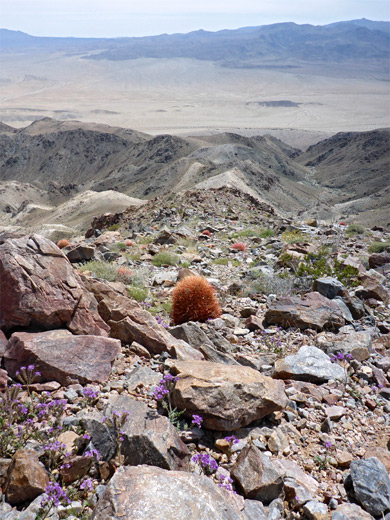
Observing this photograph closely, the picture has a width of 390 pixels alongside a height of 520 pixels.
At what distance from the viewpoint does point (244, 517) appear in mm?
2709

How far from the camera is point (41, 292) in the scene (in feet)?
14.7

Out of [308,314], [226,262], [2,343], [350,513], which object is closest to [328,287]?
[308,314]

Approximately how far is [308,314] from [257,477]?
11.8 ft

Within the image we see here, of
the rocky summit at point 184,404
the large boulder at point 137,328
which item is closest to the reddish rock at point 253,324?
the rocky summit at point 184,404

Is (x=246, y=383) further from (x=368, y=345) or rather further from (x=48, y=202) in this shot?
(x=48, y=202)

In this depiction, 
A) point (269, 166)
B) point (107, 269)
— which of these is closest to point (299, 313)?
point (107, 269)

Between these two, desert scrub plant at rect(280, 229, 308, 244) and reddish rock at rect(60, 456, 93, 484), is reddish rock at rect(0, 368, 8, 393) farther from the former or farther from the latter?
desert scrub plant at rect(280, 229, 308, 244)

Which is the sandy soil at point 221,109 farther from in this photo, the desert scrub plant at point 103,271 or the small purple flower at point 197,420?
the small purple flower at point 197,420

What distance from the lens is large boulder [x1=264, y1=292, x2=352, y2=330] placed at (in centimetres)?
627

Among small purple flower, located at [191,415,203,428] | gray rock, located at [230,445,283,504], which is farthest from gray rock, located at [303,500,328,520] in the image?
small purple flower, located at [191,415,203,428]

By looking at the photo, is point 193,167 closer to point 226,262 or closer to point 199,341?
point 226,262

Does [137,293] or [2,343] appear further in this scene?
[137,293]

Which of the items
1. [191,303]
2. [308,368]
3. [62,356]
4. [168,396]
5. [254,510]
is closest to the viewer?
[254,510]

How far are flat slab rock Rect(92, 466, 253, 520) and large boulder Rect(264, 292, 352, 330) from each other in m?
3.80
